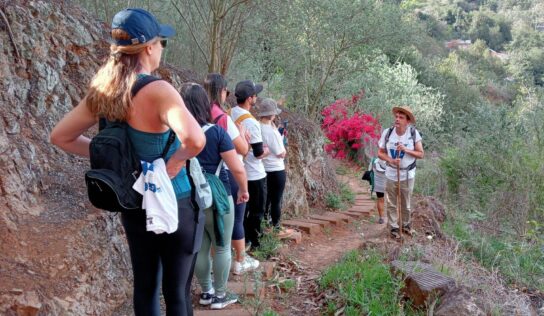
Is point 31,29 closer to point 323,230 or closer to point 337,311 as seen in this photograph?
point 337,311

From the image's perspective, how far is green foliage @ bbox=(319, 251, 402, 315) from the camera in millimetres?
4215

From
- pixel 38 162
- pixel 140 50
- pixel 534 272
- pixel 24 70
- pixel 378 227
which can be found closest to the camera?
pixel 140 50

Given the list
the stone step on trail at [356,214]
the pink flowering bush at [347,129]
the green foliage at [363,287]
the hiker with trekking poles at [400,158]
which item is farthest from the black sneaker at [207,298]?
the pink flowering bush at [347,129]

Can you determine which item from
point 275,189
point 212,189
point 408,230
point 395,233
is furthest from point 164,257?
point 408,230

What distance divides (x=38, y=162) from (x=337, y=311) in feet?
9.94

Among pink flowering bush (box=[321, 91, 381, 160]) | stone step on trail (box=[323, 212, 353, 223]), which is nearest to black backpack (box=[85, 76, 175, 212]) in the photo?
stone step on trail (box=[323, 212, 353, 223])

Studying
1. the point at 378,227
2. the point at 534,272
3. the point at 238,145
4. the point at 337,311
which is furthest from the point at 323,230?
the point at 238,145

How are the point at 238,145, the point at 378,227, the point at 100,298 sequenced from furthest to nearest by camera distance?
1. the point at 378,227
2. the point at 238,145
3. the point at 100,298

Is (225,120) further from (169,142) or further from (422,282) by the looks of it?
(422,282)

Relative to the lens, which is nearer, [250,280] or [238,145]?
[238,145]

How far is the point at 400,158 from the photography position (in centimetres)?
669

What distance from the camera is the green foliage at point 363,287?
421 centimetres

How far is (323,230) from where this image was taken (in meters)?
7.89

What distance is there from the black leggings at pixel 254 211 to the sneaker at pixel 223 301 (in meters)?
1.45
